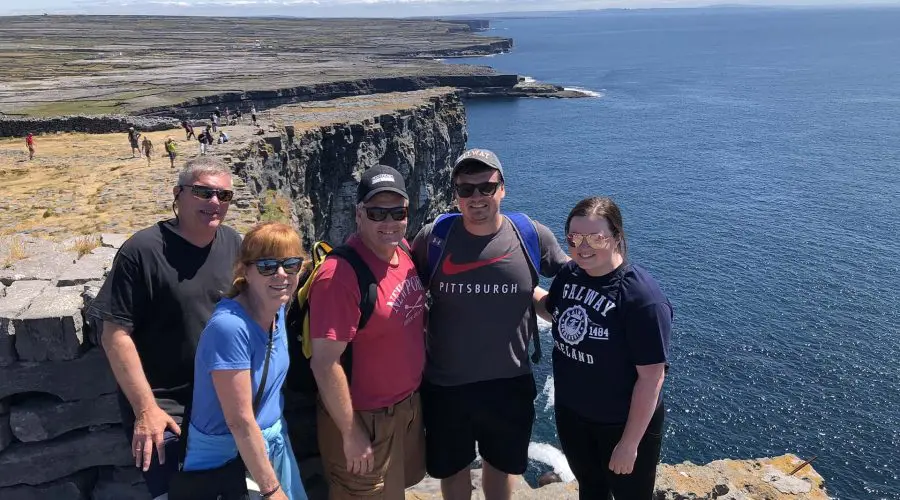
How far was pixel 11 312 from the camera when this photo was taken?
5000 millimetres

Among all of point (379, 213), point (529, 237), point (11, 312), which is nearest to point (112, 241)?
point (11, 312)

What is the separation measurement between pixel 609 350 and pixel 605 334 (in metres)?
0.13

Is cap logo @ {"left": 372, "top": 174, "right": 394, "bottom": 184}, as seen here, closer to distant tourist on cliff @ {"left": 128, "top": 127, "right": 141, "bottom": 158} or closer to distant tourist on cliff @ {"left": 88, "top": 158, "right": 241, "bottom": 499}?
distant tourist on cliff @ {"left": 88, "top": 158, "right": 241, "bottom": 499}

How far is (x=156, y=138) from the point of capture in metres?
32.5

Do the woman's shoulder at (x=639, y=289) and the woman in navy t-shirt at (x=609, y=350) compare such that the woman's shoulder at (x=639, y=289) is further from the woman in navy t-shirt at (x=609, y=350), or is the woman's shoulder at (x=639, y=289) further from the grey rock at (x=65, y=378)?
the grey rock at (x=65, y=378)

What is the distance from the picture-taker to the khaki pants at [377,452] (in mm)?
5117

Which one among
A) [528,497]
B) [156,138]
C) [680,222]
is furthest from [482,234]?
[680,222]

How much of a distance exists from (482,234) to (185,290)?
2.34 metres

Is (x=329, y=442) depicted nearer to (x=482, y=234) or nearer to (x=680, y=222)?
(x=482, y=234)

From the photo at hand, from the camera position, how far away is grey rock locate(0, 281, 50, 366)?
16.1ft

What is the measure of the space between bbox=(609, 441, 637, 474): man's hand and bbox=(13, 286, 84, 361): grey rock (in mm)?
4244

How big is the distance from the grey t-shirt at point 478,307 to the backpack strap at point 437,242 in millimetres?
32

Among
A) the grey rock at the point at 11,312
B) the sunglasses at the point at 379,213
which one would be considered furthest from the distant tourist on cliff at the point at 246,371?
the grey rock at the point at 11,312

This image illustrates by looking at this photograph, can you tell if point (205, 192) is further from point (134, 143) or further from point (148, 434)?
point (134, 143)
